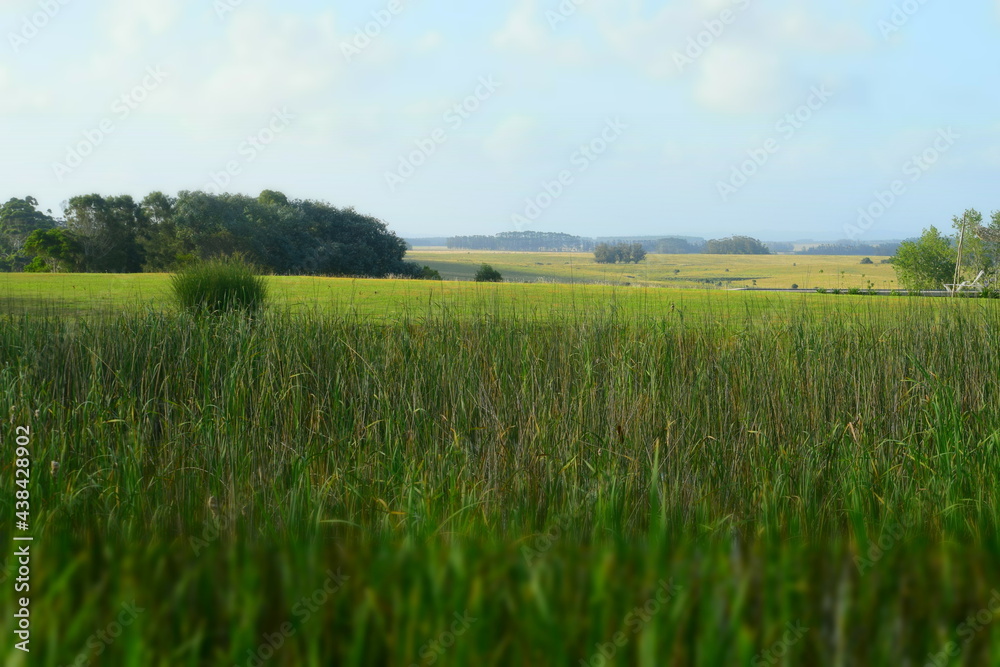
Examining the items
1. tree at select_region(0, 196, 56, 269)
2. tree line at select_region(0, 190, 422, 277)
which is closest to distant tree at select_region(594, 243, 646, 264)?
tree line at select_region(0, 190, 422, 277)

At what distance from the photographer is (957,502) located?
9.23ft

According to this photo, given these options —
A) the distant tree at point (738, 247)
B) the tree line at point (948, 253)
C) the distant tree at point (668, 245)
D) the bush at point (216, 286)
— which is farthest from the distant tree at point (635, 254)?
the distant tree at point (738, 247)

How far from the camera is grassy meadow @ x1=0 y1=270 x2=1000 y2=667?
4.28ft

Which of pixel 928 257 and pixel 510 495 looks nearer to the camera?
pixel 510 495

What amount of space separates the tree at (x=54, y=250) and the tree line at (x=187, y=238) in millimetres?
32

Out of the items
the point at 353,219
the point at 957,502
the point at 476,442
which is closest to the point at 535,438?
the point at 476,442

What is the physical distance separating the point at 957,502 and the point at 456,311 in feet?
10.7

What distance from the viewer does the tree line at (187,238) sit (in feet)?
91.3

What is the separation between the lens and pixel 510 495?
2.90 meters

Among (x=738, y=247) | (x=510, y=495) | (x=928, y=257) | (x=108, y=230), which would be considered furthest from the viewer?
(x=738, y=247)

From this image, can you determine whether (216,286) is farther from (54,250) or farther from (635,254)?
(54,250)

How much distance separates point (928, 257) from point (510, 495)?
34168 mm

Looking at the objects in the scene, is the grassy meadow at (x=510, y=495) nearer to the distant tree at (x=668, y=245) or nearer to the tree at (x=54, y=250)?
the distant tree at (x=668, y=245)

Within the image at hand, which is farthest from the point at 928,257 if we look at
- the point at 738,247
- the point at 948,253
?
the point at 738,247
